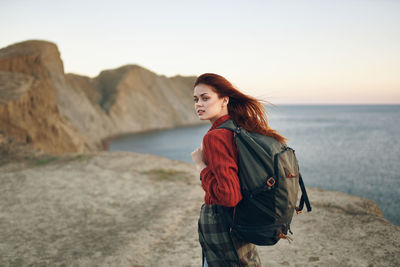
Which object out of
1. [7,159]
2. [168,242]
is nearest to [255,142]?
[168,242]

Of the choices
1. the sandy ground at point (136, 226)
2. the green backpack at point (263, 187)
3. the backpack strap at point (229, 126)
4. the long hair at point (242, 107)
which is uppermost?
the long hair at point (242, 107)

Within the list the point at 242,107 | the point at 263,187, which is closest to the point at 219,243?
the point at 263,187

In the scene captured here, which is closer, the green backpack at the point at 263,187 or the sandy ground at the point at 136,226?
the green backpack at the point at 263,187

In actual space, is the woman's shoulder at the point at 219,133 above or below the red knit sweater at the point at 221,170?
above

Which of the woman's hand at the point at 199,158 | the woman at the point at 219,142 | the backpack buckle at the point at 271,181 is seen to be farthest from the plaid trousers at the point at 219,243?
the backpack buckle at the point at 271,181

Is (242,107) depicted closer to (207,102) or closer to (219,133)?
(207,102)

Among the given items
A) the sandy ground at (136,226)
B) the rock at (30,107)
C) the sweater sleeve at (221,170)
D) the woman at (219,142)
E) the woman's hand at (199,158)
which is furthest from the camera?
the rock at (30,107)

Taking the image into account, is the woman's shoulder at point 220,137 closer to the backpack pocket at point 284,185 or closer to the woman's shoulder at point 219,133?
the woman's shoulder at point 219,133

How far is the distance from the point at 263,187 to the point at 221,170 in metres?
0.26

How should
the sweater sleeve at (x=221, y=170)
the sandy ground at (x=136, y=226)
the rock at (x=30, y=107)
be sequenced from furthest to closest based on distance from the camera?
1. the rock at (x=30, y=107)
2. the sandy ground at (x=136, y=226)
3. the sweater sleeve at (x=221, y=170)

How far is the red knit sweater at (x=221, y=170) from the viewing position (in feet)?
4.99

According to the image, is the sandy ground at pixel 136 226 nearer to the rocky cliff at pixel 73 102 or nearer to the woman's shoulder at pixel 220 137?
the woman's shoulder at pixel 220 137

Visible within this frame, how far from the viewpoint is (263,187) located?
1.55m

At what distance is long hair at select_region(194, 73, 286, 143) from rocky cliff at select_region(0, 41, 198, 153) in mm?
11667
